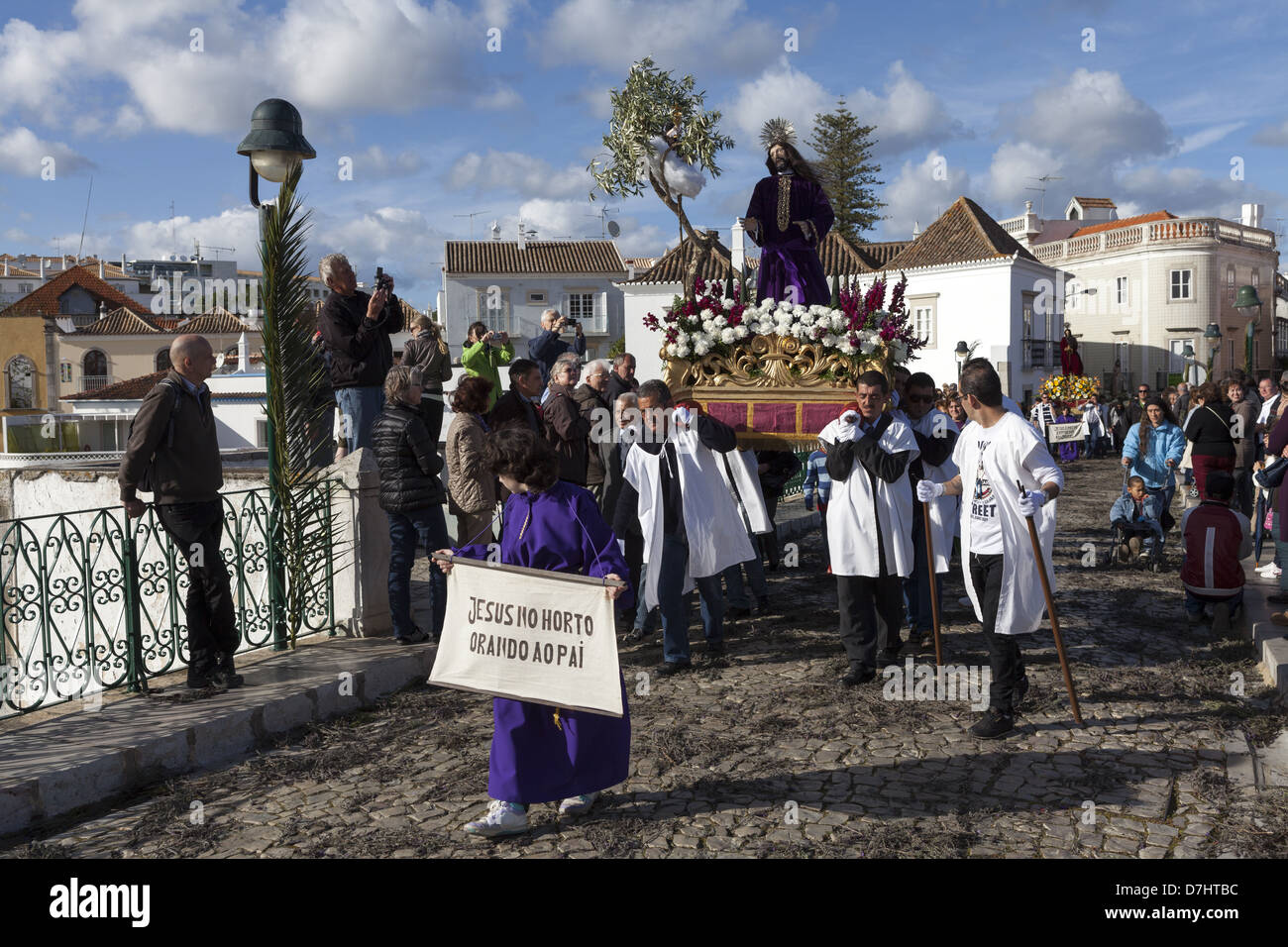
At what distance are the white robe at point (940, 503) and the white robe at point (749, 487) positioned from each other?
1.31m

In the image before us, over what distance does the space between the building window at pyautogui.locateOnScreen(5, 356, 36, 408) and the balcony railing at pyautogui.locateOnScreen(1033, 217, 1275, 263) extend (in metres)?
53.0

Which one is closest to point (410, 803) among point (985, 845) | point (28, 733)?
point (28, 733)

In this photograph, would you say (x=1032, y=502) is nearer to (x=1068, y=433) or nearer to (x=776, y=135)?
(x=776, y=135)

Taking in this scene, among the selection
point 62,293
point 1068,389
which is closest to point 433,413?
point 1068,389

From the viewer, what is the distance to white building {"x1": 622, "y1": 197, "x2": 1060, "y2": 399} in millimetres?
36219

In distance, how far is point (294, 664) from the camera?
684cm

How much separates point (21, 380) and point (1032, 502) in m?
63.5

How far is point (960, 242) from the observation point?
3794 cm

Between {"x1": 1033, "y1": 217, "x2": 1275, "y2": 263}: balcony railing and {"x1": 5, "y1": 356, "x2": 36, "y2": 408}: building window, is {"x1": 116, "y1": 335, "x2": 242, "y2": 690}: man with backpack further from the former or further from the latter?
{"x1": 5, "y1": 356, "x2": 36, "y2": 408}: building window

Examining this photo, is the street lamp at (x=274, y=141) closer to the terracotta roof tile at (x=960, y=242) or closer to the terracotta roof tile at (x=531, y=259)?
the terracotta roof tile at (x=960, y=242)

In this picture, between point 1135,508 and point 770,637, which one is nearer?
point 770,637

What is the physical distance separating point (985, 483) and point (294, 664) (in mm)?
4354

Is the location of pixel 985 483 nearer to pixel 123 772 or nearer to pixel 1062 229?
pixel 123 772

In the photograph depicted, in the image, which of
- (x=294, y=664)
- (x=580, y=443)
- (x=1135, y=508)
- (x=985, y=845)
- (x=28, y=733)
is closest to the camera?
(x=985, y=845)
